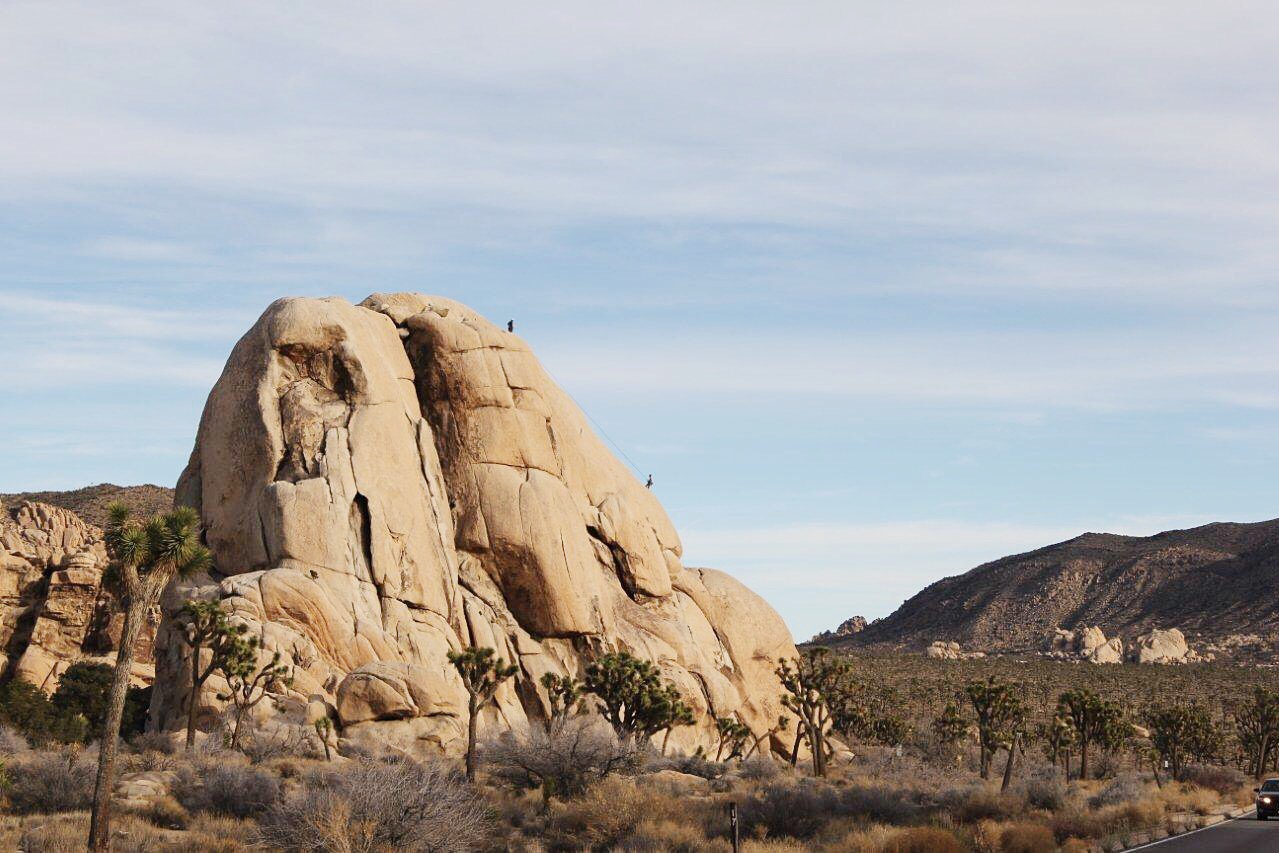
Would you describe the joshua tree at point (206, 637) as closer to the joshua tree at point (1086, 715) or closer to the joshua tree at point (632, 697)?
the joshua tree at point (632, 697)

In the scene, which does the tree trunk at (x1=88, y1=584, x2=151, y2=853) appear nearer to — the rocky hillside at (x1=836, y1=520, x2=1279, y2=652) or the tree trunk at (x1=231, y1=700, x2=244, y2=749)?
the tree trunk at (x1=231, y1=700, x2=244, y2=749)

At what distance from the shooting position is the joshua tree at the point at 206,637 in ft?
139

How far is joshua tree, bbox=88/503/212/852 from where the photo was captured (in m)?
27.4

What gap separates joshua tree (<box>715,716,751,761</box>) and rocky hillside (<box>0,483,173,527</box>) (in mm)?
51947

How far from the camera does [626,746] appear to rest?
37.4 m

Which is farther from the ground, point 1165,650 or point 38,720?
point 1165,650

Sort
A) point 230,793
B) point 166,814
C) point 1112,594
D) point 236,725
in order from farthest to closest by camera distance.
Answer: point 1112,594 < point 236,725 < point 230,793 < point 166,814

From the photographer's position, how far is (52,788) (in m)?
31.6

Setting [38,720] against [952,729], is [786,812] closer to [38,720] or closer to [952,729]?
[38,720]

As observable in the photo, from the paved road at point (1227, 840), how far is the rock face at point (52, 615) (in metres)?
48.6

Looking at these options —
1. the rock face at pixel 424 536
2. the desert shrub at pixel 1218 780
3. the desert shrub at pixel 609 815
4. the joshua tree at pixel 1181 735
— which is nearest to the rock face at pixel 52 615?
the rock face at pixel 424 536

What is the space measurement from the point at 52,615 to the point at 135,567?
4278cm

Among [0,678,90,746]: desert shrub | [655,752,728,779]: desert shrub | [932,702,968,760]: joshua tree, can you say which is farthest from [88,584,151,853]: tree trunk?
[932,702,968,760]: joshua tree

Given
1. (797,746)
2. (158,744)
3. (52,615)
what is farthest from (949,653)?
(158,744)
